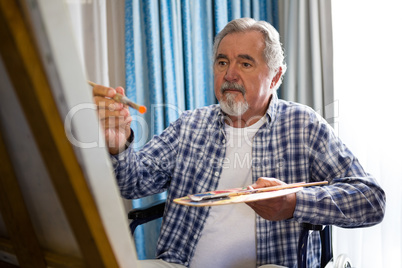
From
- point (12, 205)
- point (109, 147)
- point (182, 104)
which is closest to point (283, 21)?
point (182, 104)

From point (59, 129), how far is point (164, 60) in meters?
1.50

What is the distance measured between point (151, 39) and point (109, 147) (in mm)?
808

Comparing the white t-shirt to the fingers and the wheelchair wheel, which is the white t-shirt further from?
the fingers

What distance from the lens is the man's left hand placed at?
1099mm

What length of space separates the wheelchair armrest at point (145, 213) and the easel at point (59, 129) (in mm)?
787

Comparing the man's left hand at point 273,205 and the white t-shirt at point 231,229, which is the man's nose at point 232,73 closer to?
the white t-shirt at point 231,229

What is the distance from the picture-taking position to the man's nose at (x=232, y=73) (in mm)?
1480

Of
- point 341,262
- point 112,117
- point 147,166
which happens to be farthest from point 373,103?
point 112,117

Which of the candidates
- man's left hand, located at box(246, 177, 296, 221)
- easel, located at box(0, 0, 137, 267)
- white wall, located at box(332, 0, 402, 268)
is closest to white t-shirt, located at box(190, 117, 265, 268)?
man's left hand, located at box(246, 177, 296, 221)

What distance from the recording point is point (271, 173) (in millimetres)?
1406

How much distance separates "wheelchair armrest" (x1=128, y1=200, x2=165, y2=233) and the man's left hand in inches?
15.3

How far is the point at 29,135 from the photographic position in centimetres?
48

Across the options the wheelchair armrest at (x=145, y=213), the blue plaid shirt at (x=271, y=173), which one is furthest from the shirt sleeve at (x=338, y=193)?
the wheelchair armrest at (x=145, y=213)

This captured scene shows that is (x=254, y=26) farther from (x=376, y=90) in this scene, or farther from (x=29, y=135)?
(x=29, y=135)
